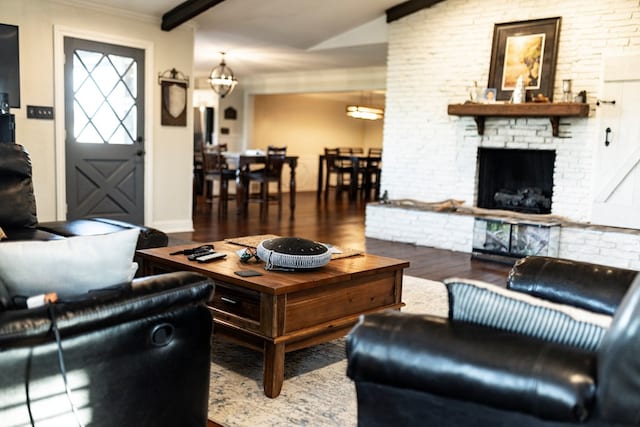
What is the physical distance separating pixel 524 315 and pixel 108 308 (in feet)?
3.44

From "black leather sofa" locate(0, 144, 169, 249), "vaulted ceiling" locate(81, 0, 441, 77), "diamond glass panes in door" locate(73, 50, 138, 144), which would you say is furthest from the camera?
"vaulted ceiling" locate(81, 0, 441, 77)

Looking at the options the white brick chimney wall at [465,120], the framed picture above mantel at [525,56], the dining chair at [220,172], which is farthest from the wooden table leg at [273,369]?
the dining chair at [220,172]

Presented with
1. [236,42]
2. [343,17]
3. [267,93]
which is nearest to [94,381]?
[343,17]

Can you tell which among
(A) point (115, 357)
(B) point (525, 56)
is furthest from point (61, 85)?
(A) point (115, 357)

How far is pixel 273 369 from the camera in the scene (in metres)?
2.43

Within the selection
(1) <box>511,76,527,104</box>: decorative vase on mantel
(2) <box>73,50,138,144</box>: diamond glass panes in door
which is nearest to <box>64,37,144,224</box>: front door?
(2) <box>73,50,138,144</box>: diamond glass panes in door

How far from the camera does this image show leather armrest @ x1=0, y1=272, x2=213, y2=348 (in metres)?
1.41

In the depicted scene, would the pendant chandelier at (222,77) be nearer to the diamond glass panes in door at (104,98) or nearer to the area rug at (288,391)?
the diamond glass panes in door at (104,98)

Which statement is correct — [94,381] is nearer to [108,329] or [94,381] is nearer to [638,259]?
[108,329]

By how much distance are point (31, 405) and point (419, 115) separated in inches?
229

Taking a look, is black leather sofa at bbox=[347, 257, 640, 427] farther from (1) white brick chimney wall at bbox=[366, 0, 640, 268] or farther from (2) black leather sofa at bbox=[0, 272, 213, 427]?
(1) white brick chimney wall at bbox=[366, 0, 640, 268]

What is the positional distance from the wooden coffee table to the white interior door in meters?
3.44

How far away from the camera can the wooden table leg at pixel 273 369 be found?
244 cm

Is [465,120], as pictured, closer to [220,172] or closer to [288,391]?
[220,172]
